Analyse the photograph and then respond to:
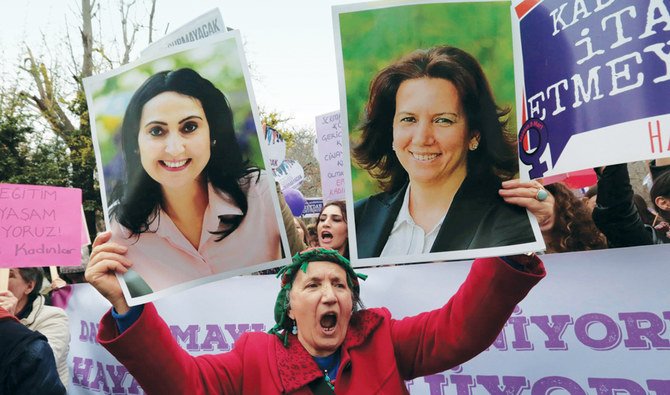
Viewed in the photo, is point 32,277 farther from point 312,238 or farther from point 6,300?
point 312,238

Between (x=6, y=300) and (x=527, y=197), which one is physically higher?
(x=527, y=197)

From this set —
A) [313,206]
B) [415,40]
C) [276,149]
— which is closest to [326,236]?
[415,40]

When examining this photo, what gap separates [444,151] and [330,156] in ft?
10.7

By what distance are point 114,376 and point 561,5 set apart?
2821 millimetres

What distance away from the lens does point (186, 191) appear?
185cm

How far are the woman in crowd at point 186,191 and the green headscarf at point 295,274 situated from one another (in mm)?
134

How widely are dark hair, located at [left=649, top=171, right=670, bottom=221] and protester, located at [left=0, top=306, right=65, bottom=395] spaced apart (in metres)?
2.69

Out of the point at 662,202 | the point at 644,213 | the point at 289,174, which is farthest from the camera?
the point at 289,174

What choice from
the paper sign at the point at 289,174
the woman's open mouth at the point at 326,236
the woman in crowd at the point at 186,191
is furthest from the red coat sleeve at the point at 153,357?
the paper sign at the point at 289,174

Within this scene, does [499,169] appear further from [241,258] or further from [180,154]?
[180,154]

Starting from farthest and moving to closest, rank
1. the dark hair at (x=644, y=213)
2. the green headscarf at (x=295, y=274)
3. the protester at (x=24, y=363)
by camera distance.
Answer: the dark hair at (x=644, y=213), the protester at (x=24, y=363), the green headscarf at (x=295, y=274)

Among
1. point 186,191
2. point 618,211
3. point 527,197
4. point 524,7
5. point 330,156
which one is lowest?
point 618,211

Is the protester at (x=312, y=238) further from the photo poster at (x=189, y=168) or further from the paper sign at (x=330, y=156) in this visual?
the photo poster at (x=189, y=168)

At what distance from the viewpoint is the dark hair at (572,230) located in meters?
2.63
